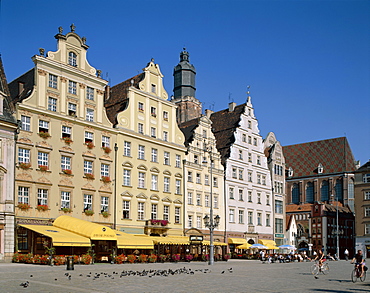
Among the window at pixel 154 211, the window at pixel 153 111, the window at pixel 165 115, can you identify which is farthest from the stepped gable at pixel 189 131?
the window at pixel 154 211

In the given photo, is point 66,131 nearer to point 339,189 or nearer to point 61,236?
point 61,236

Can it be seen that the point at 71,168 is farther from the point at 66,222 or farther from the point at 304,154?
the point at 304,154

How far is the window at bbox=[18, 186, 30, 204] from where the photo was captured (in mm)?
41375

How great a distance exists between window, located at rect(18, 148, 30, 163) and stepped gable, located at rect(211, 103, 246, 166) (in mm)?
28496

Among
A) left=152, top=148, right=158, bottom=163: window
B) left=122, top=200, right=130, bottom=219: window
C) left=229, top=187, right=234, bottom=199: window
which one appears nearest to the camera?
left=122, top=200, right=130, bottom=219: window

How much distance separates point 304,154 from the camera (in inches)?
4402

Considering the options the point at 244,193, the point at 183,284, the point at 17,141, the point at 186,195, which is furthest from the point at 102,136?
the point at 183,284

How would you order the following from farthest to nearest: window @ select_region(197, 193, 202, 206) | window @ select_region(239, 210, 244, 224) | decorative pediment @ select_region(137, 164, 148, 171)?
window @ select_region(239, 210, 244, 224), window @ select_region(197, 193, 202, 206), decorative pediment @ select_region(137, 164, 148, 171)

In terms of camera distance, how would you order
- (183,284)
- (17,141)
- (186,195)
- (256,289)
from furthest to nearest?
(186,195)
(17,141)
(183,284)
(256,289)

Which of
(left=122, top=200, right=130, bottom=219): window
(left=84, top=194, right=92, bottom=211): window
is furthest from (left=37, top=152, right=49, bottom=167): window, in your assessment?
(left=122, top=200, right=130, bottom=219): window

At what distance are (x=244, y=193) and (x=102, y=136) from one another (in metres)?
24.5

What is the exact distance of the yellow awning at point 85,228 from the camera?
1585 inches

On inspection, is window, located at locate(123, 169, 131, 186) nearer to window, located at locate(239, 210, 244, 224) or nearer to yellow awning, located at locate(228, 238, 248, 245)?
yellow awning, located at locate(228, 238, 248, 245)

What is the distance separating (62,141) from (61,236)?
10154 mm
